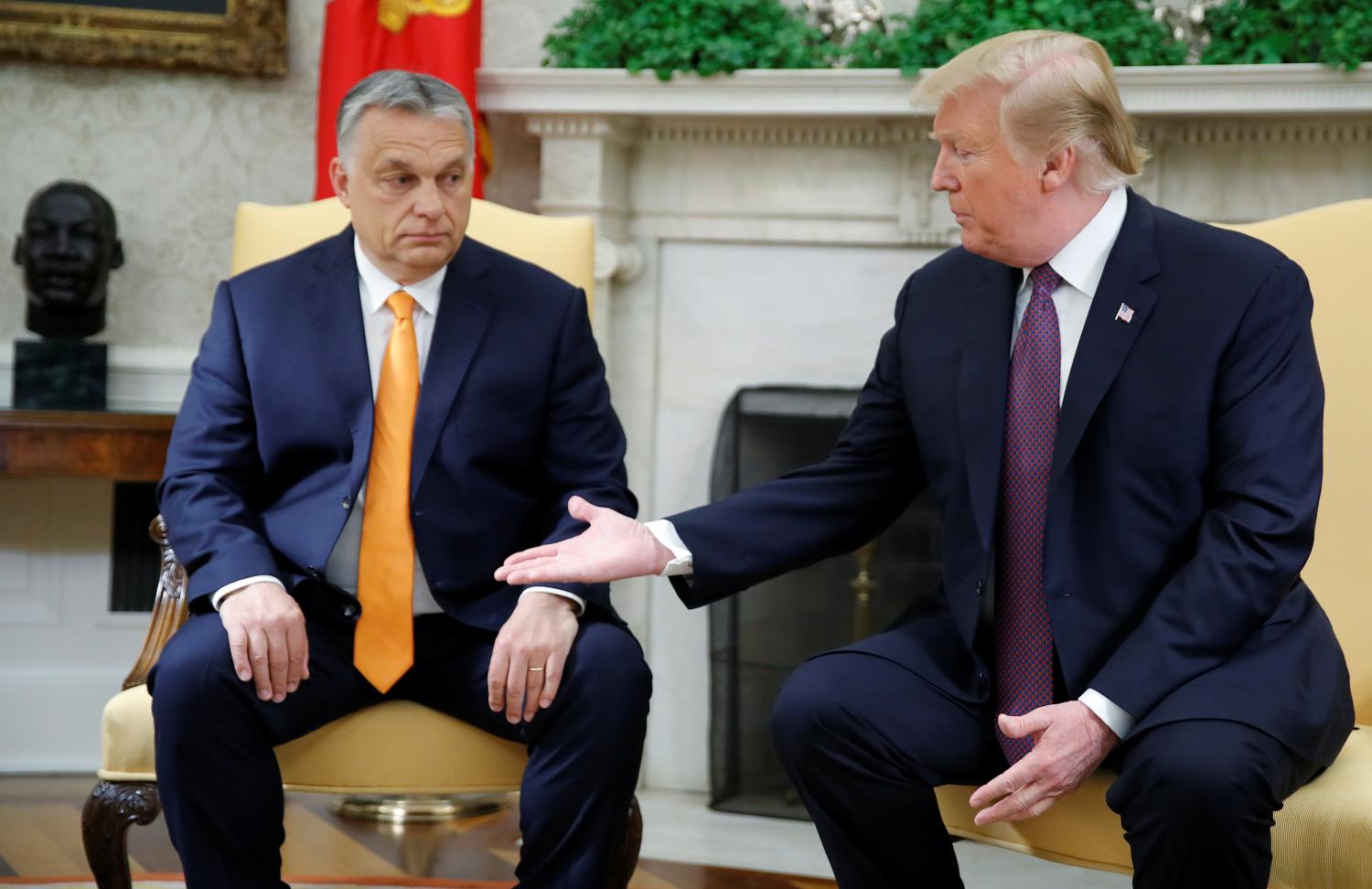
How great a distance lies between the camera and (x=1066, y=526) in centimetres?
186

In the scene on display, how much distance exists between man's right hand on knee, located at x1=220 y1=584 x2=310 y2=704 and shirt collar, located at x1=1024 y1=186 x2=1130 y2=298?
1098 mm

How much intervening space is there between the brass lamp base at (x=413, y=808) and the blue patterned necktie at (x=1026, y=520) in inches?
68.6

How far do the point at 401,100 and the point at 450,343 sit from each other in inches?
14.2

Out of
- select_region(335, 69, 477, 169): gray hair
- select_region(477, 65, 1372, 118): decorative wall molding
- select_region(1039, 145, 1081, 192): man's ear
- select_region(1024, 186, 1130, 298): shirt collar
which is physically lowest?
select_region(1024, 186, 1130, 298): shirt collar

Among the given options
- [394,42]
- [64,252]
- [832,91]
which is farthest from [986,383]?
[64,252]

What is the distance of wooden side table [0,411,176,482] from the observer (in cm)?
314

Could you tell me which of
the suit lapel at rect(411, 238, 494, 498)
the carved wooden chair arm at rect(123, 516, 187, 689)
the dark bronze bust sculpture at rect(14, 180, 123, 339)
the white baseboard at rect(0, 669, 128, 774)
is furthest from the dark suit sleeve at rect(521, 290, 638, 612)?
the white baseboard at rect(0, 669, 128, 774)

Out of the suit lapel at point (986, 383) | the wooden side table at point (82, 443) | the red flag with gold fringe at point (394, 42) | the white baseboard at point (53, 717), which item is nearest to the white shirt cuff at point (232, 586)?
the suit lapel at point (986, 383)

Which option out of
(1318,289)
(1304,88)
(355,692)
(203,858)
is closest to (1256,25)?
(1304,88)

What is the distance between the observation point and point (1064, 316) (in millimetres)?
1958

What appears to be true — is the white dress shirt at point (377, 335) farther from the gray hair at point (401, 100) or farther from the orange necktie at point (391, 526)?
the gray hair at point (401, 100)

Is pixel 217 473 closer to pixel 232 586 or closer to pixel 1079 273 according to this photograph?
pixel 232 586

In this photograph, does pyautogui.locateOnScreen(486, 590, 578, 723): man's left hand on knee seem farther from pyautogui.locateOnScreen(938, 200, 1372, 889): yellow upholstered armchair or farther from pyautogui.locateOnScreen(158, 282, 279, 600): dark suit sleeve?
pyautogui.locateOnScreen(938, 200, 1372, 889): yellow upholstered armchair

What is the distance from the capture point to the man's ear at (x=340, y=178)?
7.63ft
